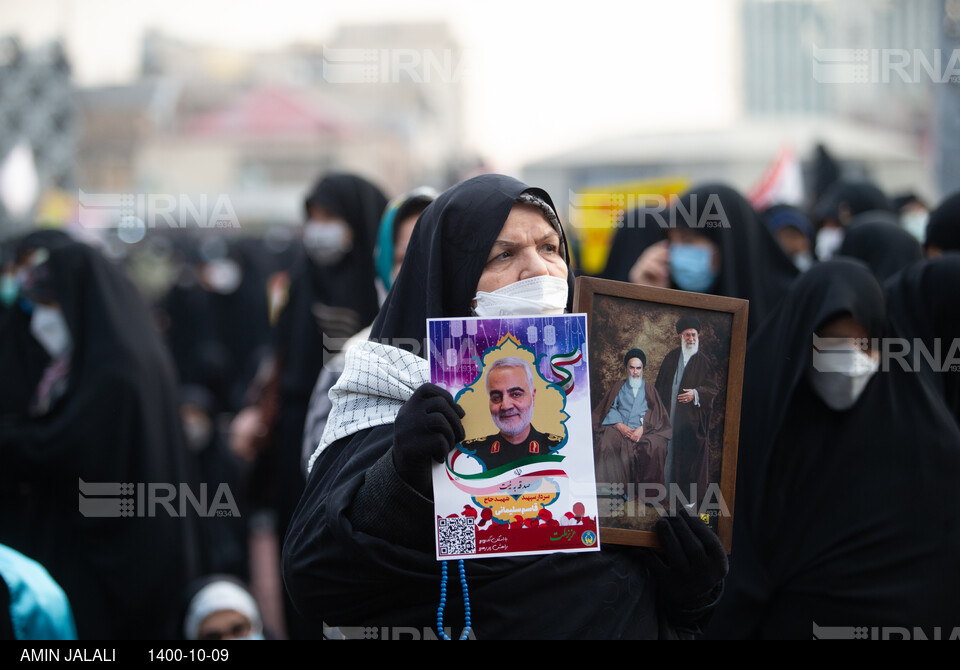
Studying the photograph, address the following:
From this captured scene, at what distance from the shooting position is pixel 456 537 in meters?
1.83

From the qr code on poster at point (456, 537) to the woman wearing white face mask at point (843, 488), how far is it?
4.77 feet

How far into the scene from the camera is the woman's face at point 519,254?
2.05 metres

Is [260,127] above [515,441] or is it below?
above

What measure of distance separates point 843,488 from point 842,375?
13.2 inches

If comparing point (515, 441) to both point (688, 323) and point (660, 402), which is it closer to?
point (660, 402)

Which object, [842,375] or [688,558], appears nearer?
[688,558]

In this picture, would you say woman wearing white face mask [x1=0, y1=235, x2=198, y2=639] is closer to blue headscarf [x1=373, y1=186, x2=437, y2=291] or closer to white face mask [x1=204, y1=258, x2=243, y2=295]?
blue headscarf [x1=373, y1=186, x2=437, y2=291]

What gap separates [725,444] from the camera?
2.03 metres

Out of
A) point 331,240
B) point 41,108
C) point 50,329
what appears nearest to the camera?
point 50,329

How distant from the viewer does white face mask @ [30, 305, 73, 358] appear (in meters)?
4.56

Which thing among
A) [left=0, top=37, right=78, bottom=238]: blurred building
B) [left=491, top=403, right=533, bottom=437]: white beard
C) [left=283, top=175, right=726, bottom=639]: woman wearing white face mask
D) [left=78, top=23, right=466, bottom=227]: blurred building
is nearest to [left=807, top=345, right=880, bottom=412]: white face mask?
[left=283, top=175, right=726, bottom=639]: woman wearing white face mask

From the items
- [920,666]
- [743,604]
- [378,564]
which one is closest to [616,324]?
[378,564]

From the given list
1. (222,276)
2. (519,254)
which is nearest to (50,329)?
(519,254)

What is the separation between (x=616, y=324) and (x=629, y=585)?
19.9 inches
